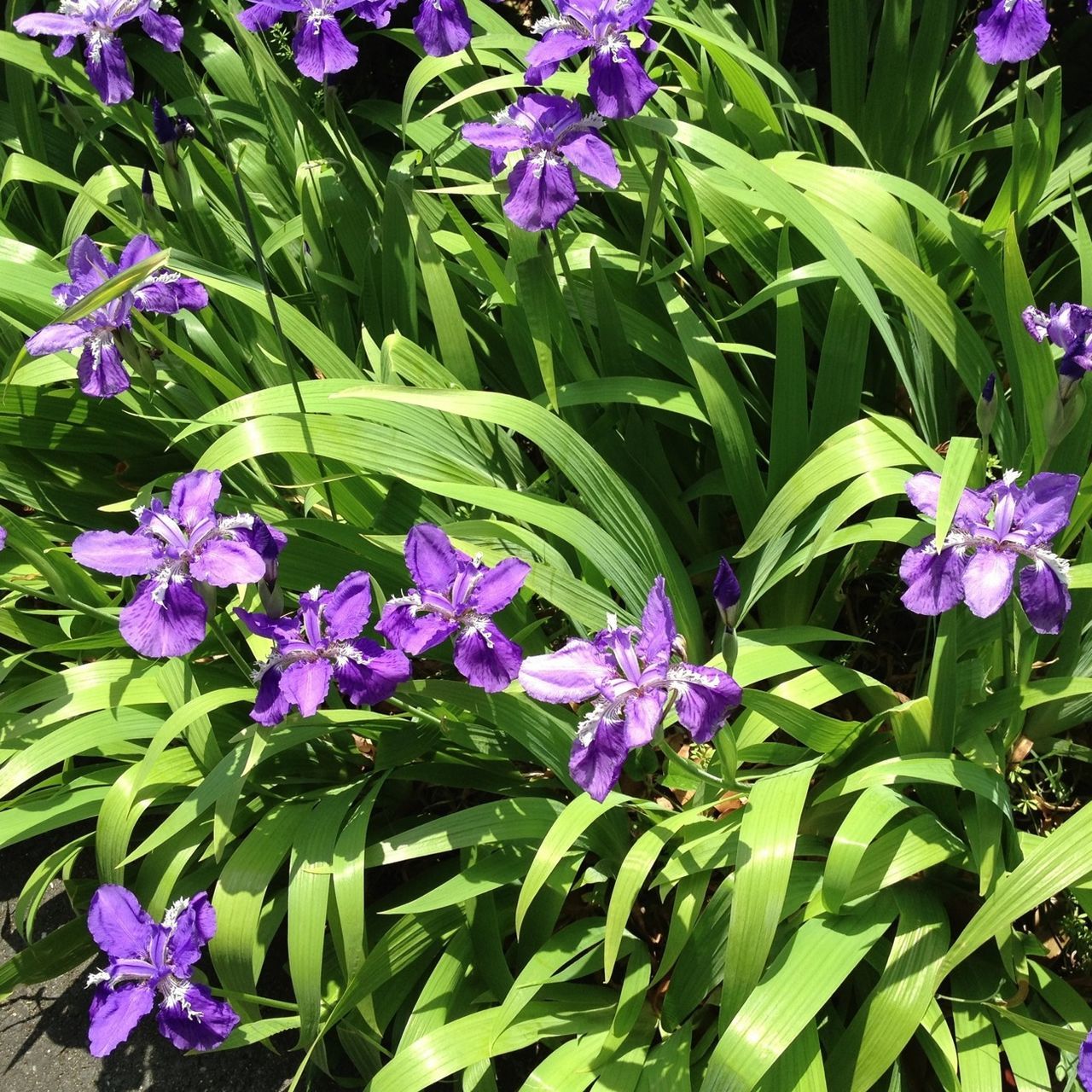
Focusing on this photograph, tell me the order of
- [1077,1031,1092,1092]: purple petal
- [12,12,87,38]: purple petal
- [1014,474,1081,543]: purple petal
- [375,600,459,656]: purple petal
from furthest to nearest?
[12,12,87,38]: purple petal → [375,600,459,656]: purple petal → [1014,474,1081,543]: purple petal → [1077,1031,1092,1092]: purple petal

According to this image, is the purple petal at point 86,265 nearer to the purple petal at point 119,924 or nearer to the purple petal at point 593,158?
the purple petal at point 593,158

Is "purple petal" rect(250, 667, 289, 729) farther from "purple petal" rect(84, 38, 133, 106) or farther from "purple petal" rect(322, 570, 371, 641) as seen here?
"purple petal" rect(84, 38, 133, 106)

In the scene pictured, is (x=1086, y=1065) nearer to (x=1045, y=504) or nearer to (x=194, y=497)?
(x=1045, y=504)

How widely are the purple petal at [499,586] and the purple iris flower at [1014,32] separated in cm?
125

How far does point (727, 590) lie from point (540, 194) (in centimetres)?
83

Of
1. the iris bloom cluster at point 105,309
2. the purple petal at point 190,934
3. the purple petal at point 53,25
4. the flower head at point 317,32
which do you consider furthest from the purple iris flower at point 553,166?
the purple petal at point 190,934

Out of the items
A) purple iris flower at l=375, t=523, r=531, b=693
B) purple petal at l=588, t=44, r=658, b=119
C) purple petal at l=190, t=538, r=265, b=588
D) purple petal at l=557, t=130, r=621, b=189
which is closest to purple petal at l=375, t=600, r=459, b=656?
purple iris flower at l=375, t=523, r=531, b=693

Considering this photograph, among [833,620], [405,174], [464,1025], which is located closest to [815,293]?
[833,620]

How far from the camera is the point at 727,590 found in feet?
4.75

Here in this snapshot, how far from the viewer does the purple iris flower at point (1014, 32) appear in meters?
1.91

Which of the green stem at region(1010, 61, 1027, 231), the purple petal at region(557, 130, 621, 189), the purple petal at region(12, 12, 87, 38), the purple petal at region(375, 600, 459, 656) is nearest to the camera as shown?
the purple petal at region(375, 600, 459, 656)

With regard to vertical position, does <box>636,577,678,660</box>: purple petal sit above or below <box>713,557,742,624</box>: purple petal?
below

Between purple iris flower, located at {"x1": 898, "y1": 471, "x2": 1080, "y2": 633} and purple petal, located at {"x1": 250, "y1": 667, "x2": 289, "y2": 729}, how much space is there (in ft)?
3.19

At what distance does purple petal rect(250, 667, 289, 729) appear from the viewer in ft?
5.46
